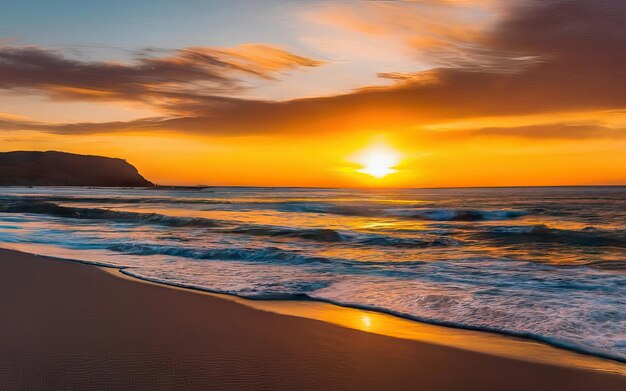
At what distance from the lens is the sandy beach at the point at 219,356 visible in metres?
3.91

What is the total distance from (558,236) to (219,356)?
16528 millimetres

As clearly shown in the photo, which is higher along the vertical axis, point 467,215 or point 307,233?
point 467,215

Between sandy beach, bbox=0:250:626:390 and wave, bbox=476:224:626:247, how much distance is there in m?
12.7

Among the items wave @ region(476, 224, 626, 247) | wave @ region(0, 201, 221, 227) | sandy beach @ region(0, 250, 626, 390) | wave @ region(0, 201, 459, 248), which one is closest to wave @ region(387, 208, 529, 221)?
wave @ region(476, 224, 626, 247)

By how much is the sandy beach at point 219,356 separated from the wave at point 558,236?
500 inches

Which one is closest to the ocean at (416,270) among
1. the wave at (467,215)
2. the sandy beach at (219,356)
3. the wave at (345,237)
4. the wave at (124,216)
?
the wave at (345,237)

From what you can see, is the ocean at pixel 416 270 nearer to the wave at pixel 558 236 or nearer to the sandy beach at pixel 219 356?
the wave at pixel 558 236

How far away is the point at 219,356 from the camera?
14.7 feet

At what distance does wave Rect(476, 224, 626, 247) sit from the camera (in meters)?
16.5

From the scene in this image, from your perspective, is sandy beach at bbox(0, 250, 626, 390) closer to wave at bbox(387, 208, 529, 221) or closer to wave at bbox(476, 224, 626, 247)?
wave at bbox(476, 224, 626, 247)

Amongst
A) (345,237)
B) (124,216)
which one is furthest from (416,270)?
(124,216)

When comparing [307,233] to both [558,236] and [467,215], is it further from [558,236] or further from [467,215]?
[467,215]

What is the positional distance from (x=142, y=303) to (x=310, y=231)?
12.8 metres

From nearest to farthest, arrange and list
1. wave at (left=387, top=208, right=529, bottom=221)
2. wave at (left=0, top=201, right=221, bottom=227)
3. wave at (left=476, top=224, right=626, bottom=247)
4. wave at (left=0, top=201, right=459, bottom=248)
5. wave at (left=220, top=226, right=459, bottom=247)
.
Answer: wave at (left=220, top=226, right=459, bottom=247)
wave at (left=0, top=201, right=459, bottom=248)
wave at (left=476, top=224, right=626, bottom=247)
wave at (left=0, top=201, right=221, bottom=227)
wave at (left=387, top=208, right=529, bottom=221)
